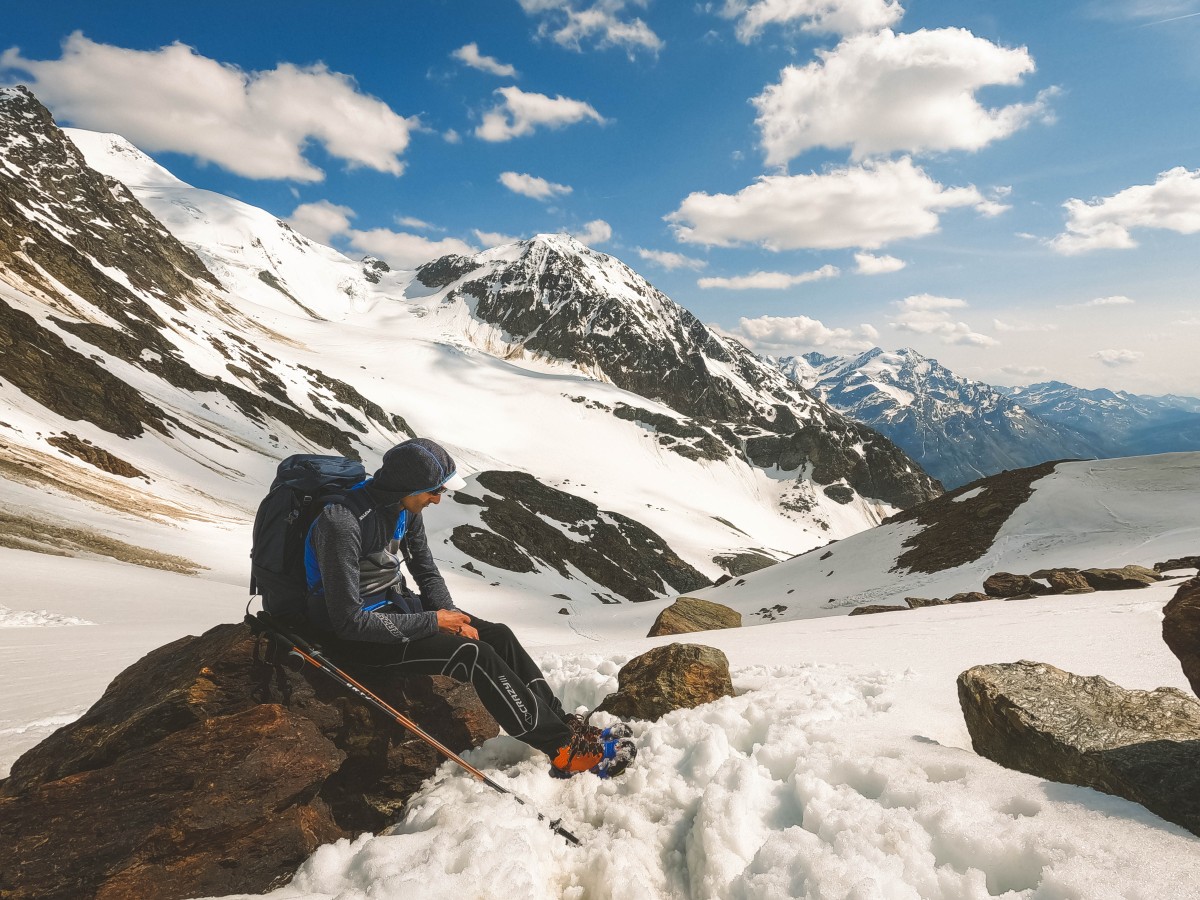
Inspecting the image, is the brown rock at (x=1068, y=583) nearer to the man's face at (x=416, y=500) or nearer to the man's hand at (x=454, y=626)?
the man's hand at (x=454, y=626)

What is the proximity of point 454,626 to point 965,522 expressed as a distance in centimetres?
2720

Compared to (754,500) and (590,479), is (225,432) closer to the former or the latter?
(590,479)

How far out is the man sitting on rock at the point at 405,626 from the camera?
16.4ft

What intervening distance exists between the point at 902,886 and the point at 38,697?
10.1m

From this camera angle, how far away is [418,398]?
491 ft

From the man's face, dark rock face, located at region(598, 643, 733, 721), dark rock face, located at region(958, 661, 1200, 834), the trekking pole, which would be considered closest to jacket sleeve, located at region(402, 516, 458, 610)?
the man's face

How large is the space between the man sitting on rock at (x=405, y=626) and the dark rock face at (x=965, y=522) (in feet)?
75.0

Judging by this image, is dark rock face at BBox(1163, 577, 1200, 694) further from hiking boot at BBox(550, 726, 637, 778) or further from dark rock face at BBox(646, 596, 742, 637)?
dark rock face at BBox(646, 596, 742, 637)

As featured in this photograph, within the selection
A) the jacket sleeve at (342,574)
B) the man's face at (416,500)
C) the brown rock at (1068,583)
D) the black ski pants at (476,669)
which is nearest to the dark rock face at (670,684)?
the black ski pants at (476,669)

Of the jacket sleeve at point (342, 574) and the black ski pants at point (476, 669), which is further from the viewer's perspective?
the black ski pants at point (476, 669)

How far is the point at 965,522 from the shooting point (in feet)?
85.8

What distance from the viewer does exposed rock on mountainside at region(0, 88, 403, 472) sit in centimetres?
4240

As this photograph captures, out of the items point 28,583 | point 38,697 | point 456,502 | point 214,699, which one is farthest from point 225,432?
Answer: point 214,699

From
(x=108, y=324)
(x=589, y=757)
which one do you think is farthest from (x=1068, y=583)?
(x=108, y=324)
